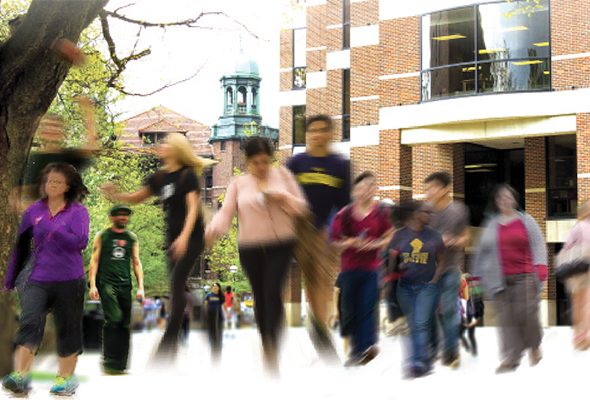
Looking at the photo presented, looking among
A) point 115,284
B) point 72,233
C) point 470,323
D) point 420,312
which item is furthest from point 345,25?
point 72,233

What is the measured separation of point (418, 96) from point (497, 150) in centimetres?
439

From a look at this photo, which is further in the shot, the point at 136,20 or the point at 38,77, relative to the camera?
the point at 136,20

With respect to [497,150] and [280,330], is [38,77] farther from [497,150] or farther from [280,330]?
[497,150]

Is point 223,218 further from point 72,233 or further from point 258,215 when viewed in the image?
point 72,233

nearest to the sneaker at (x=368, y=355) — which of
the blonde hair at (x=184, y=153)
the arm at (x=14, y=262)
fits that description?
the blonde hair at (x=184, y=153)

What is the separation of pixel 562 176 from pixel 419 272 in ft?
75.1

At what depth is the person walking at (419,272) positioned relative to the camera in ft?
22.0

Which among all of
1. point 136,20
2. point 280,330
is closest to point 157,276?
point 136,20

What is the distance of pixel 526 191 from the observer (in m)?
28.9

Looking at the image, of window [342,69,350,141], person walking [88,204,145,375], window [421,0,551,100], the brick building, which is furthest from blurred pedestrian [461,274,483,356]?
window [342,69,350,141]

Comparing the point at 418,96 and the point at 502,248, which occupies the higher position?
the point at 418,96

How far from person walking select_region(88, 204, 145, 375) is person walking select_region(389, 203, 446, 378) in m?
2.48

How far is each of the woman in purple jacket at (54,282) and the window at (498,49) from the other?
2197 cm

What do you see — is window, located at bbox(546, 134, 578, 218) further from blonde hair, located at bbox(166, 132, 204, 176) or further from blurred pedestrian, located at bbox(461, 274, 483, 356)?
blonde hair, located at bbox(166, 132, 204, 176)
